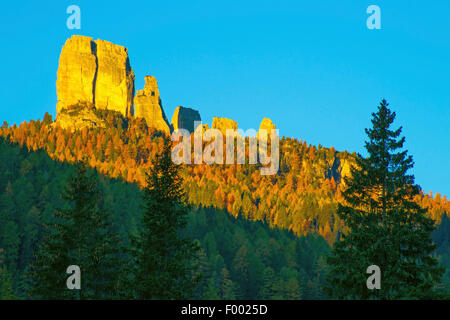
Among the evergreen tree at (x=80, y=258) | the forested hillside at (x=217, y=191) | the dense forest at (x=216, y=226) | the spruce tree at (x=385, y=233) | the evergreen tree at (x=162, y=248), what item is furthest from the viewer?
the forested hillside at (x=217, y=191)

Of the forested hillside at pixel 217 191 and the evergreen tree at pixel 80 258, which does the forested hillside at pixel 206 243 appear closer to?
the evergreen tree at pixel 80 258

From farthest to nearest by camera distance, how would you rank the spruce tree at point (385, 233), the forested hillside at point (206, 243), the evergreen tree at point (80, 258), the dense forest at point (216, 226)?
the dense forest at point (216, 226)
the forested hillside at point (206, 243)
the evergreen tree at point (80, 258)
the spruce tree at point (385, 233)

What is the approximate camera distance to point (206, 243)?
94562mm

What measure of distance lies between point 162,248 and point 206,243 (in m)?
66.7

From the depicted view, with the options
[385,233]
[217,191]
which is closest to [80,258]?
[385,233]

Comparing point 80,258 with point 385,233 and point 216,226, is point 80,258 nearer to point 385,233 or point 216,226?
point 385,233

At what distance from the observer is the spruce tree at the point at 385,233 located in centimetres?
2509

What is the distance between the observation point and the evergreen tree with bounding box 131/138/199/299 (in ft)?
89.0

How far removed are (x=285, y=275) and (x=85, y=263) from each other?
5850 centimetres

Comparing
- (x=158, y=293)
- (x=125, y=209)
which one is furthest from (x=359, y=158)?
(x=125, y=209)

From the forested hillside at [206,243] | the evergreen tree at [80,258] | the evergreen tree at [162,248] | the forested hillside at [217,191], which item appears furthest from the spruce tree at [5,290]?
the forested hillside at [217,191]

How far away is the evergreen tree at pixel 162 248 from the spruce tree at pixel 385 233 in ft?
24.0

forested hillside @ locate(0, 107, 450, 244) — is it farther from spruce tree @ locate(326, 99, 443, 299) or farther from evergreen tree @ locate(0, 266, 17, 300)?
spruce tree @ locate(326, 99, 443, 299)

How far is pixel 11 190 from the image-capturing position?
8712 cm
